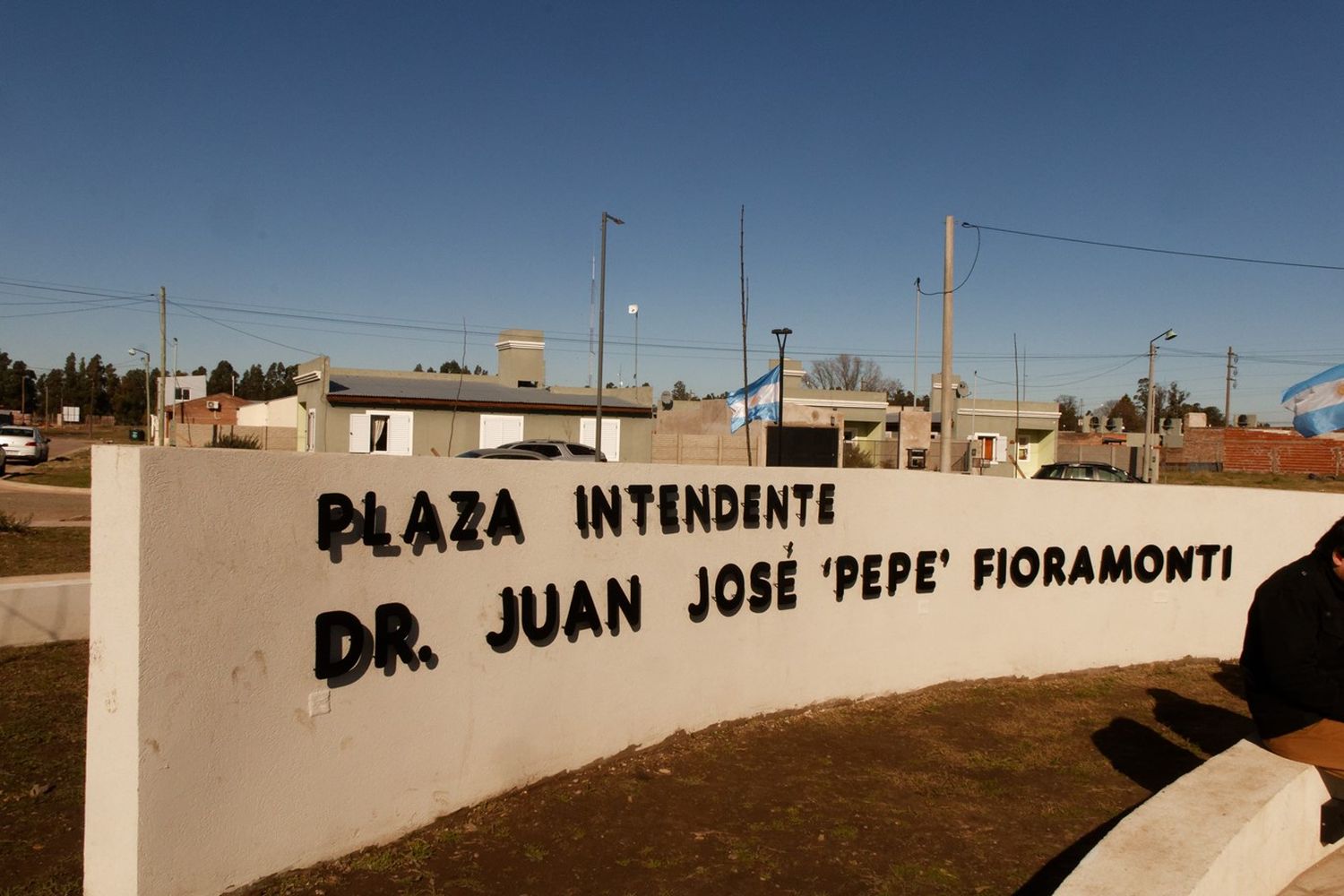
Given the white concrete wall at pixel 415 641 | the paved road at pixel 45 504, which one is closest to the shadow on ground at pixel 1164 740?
the white concrete wall at pixel 415 641

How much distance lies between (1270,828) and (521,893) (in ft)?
10.5

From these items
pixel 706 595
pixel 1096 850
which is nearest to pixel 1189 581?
pixel 706 595

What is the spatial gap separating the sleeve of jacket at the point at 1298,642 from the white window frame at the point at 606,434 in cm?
2915

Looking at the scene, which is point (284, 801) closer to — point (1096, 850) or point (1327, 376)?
point (1096, 850)

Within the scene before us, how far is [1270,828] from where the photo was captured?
4102 mm

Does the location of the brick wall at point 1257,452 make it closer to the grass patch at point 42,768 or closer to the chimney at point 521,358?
the chimney at point 521,358

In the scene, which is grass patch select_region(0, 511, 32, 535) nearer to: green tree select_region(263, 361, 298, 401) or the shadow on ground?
the shadow on ground

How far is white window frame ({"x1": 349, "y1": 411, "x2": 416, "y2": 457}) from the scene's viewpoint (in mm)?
29609

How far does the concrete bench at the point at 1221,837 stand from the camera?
3.31 meters

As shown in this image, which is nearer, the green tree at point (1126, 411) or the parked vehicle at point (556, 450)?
the parked vehicle at point (556, 450)

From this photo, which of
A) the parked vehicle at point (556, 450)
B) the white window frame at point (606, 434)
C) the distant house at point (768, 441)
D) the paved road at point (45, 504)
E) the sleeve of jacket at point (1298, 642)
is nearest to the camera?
the sleeve of jacket at point (1298, 642)

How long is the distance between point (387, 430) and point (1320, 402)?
80.8ft

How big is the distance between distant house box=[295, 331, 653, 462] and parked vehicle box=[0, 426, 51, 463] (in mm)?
8971

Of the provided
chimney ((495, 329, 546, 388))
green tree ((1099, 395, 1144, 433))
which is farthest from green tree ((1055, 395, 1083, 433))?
chimney ((495, 329, 546, 388))
